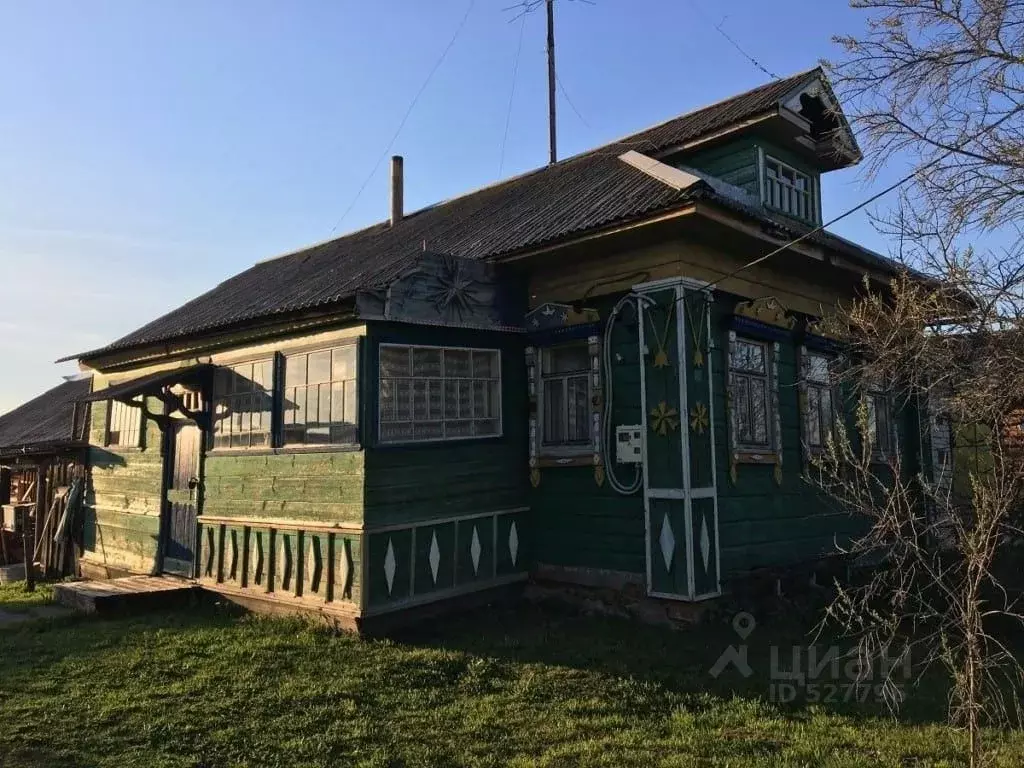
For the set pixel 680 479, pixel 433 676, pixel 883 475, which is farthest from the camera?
pixel 883 475

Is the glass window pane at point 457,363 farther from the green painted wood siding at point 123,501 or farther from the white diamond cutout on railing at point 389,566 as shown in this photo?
the green painted wood siding at point 123,501

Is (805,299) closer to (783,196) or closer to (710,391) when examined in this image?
(783,196)

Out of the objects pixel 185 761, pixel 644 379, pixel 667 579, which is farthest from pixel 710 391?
pixel 185 761

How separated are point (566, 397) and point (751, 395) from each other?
82.2 inches

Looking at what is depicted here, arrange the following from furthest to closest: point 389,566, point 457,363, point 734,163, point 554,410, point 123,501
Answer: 1. point 123,501
2. point 734,163
3. point 554,410
4. point 457,363
5. point 389,566

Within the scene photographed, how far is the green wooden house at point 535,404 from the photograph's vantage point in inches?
301

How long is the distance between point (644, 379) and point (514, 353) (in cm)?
175

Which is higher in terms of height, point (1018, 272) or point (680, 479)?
point (1018, 272)

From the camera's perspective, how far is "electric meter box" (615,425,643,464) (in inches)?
310

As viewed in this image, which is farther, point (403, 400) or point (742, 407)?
point (742, 407)

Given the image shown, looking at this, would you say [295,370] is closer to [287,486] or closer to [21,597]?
[287,486]

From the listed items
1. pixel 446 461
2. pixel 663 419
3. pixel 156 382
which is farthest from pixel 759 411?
pixel 156 382

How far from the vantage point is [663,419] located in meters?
7.73

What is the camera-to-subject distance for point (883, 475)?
37.7ft
